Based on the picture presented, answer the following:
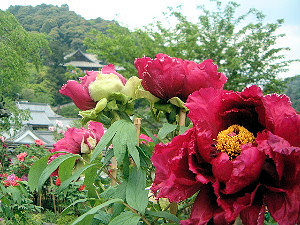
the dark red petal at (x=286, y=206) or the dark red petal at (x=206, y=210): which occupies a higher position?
the dark red petal at (x=286, y=206)

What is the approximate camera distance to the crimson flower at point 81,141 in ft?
2.02

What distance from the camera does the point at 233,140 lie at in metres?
0.33

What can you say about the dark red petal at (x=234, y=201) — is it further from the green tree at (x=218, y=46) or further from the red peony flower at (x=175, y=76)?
the green tree at (x=218, y=46)

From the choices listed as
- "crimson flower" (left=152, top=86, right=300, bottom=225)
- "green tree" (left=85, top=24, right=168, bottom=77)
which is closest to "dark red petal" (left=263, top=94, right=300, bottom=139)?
"crimson flower" (left=152, top=86, right=300, bottom=225)

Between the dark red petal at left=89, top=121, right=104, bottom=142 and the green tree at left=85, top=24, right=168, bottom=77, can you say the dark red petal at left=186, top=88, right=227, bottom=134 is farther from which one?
the green tree at left=85, top=24, right=168, bottom=77

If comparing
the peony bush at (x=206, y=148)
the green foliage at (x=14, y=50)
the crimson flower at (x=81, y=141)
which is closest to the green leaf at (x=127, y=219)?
the peony bush at (x=206, y=148)

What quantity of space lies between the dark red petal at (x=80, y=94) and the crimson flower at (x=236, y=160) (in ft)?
0.64

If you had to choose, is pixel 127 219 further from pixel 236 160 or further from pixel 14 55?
pixel 14 55

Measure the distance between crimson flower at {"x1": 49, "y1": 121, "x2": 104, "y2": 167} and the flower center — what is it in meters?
0.30

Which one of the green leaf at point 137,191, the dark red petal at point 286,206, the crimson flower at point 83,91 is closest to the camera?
the dark red petal at point 286,206

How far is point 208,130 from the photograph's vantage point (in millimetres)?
349

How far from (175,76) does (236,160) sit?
0.66 feet

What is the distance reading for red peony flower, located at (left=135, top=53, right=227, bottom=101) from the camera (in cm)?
48

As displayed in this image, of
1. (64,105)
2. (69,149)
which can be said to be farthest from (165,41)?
(64,105)
